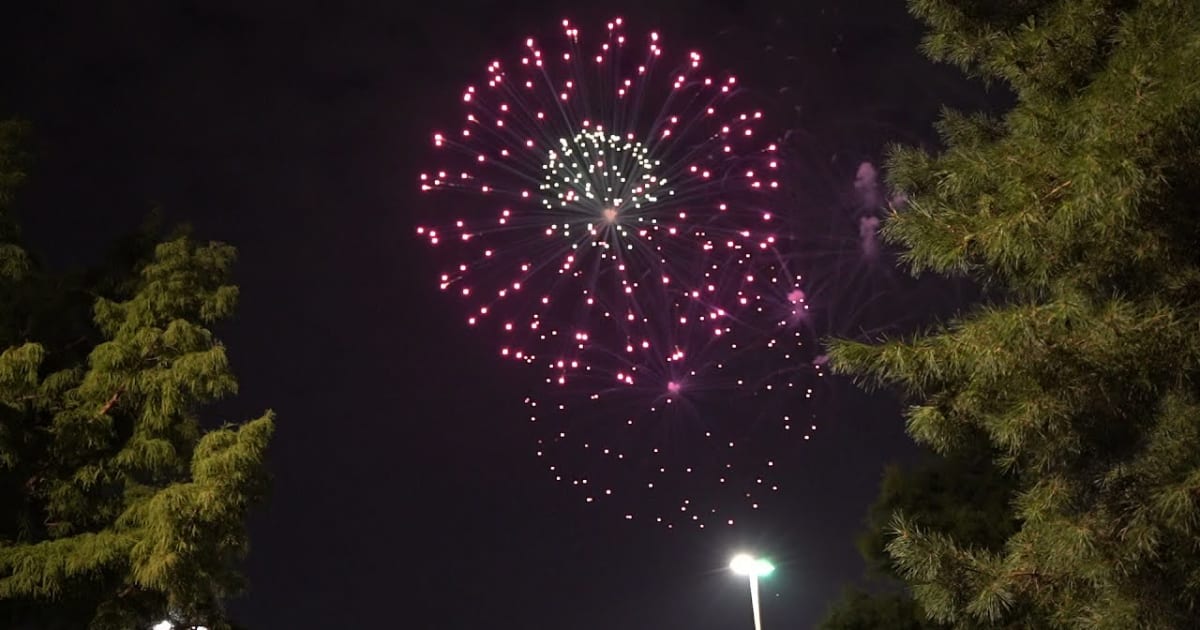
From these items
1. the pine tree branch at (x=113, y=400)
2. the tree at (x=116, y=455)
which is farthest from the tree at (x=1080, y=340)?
the pine tree branch at (x=113, y=400)

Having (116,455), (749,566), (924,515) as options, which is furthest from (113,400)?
(924,515)

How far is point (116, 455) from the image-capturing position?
13.5 m

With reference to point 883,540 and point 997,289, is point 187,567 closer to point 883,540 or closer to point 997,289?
point 997,289

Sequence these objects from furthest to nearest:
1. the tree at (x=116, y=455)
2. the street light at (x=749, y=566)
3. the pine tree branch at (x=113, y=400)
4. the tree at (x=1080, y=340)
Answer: the street light at (x=749, y=566), the pine tree branch at (x=113, y=400), the tree at (x=116, y=455), the tree at (x=1080, y=340)

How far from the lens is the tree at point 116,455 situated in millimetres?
12477

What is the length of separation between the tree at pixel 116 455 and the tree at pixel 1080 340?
8.73 metres

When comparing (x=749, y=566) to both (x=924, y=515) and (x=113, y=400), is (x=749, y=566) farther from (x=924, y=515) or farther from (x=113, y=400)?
(x=113, y=400)

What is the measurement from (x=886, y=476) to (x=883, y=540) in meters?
1.80

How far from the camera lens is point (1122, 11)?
24.0ft

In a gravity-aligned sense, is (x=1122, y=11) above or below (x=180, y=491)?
above

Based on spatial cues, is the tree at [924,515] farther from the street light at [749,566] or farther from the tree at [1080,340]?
the tree at [1080,340]

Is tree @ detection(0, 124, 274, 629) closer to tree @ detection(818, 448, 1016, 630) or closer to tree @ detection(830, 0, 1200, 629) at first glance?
tree @ detection(830, 0, 1200, 629)

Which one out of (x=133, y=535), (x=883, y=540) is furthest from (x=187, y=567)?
(x=883, y=540)

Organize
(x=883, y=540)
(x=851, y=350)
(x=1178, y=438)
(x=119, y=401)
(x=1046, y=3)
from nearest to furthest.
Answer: (x=1178, y=438)
(x=851, y=350)
(x=1046, y=3)
(x=119, y=401)
(x=883, y=540)
